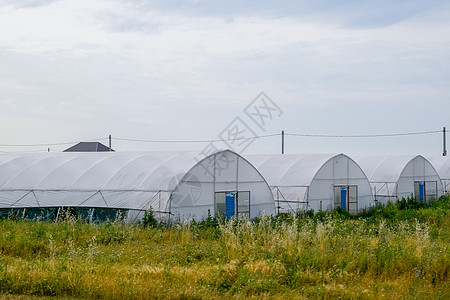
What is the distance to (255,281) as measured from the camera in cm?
974

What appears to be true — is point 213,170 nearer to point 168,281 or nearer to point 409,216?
point 409,216

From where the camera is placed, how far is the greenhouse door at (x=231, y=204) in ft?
66.0

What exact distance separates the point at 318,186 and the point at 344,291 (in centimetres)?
1608

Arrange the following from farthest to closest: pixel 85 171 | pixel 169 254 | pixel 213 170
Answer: pixel 85 171 < pixel 213 170 < pixel 169 254

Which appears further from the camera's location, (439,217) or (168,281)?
(439,217)

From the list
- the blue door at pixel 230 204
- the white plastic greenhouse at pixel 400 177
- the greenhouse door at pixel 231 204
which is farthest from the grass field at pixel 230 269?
the white plastic greenhouse at pixel 400 177

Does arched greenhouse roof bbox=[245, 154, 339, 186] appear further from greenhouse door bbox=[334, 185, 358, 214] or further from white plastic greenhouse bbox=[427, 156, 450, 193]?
white plastic greenhouse bbox=[427, 156, 450, 193]

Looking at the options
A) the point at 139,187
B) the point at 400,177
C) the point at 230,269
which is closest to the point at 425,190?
the point at 400,177

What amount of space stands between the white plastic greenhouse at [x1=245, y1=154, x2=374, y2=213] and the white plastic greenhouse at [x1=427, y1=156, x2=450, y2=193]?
1121cm

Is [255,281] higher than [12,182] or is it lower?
lower

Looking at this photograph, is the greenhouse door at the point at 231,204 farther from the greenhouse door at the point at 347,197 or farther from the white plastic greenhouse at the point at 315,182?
the greenhouse door at the point at 347,197

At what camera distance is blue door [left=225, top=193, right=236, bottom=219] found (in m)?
20.4

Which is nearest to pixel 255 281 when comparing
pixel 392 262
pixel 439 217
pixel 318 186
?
pixel 392 262

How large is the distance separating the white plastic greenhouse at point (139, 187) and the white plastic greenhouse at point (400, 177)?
10480mm
